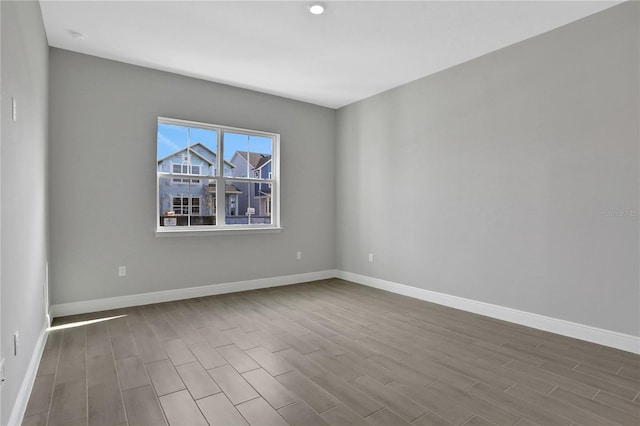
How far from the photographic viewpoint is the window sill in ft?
13.6

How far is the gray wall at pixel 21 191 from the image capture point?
1647mm

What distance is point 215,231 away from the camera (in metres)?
4.49

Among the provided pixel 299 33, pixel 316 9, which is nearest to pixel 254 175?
pixel 299 33

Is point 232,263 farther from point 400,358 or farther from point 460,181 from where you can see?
point 460,181

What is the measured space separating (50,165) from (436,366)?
4057mm

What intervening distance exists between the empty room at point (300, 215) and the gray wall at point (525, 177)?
0.02m

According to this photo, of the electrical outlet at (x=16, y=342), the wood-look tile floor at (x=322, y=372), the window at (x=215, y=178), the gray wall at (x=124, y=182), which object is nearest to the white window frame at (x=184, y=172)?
the window at (x=215, y=178)

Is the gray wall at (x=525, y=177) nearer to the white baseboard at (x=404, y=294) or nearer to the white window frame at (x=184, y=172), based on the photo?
the white baseboard at (x=404, y=294)

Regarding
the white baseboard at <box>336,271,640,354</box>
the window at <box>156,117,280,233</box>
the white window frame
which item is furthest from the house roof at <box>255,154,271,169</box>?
the white baseboard at <box>336,271,640,354</box>

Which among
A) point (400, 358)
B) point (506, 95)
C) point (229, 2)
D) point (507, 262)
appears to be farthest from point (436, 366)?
point (229, 2)

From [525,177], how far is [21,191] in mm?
4016

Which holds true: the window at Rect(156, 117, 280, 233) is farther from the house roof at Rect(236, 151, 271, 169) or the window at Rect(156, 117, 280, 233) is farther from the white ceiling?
the white ceiling

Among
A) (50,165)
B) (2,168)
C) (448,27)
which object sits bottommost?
(2,168)

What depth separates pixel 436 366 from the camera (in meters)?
2.49
